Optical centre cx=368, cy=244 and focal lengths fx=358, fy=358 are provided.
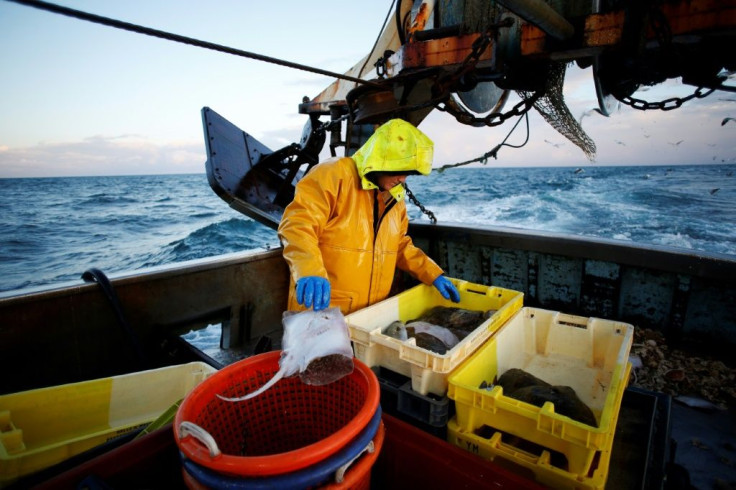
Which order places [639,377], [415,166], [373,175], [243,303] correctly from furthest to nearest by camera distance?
[243,303], [639,377], [373,175], [415,166]

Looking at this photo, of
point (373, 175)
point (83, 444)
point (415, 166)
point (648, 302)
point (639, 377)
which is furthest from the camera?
point (648, 302)

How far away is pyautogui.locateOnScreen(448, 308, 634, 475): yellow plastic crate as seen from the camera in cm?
118

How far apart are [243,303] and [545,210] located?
47.5ft

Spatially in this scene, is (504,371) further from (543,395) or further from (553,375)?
(543,395)

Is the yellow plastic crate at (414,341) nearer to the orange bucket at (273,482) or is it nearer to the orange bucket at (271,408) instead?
the orange bucket at (271,408)

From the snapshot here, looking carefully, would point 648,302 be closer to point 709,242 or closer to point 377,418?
point 377,418

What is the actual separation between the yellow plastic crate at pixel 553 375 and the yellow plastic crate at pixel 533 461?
3cm

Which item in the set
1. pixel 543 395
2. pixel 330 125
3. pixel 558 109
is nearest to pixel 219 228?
pixel 330 125

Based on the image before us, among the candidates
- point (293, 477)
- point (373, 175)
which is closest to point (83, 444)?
point (293, 477)

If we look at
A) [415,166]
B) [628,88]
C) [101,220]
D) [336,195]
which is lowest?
[101,220]

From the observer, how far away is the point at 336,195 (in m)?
2.15

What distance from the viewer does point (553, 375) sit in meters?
2.03

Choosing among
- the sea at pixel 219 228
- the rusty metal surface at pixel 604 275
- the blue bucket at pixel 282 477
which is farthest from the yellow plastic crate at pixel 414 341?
the sea at pixel 219 228

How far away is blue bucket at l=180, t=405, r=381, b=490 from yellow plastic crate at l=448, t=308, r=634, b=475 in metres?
0.64
